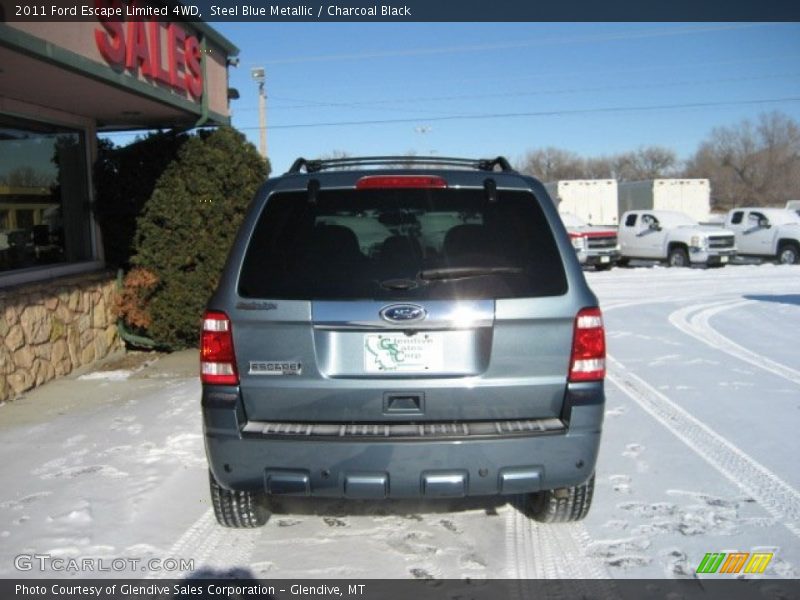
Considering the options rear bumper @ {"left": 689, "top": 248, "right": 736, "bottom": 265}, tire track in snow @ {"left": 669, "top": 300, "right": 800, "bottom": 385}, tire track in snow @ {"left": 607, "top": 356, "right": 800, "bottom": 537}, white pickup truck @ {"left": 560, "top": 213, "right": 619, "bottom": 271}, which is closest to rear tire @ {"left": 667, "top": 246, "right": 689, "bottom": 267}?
rear bumper @ {"left": 689, "top": 248, "right": 736, "bottom": 265}

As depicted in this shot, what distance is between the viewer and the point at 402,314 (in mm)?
3109

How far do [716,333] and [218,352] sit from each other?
838cm

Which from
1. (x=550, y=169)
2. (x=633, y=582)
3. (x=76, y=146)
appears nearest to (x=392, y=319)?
(x=633, y=582)

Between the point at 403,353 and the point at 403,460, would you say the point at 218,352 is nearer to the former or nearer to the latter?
the point at 403,353

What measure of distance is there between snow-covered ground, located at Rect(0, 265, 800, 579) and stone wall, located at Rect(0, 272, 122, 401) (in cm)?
34

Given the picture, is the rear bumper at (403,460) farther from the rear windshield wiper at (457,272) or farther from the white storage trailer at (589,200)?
the white storage trailer at (589,200)

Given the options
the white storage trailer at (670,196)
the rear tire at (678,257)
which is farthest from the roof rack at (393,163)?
the white storage trailer at (670,196)

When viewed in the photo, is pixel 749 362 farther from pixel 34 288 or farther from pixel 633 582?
pixel 34 288

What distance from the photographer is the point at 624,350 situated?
28.2ft

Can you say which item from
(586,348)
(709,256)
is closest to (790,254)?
Result: (709,256)

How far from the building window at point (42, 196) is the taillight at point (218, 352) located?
205 inches

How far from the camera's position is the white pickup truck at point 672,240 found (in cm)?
2083

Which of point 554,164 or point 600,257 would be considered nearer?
point 600,257

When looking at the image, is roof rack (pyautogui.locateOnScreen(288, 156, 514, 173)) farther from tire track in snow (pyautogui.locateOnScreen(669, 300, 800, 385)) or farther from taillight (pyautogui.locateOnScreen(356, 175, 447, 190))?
tire track in snow (pyautogui.locateOnScreen(669, 300, 800, 385))
